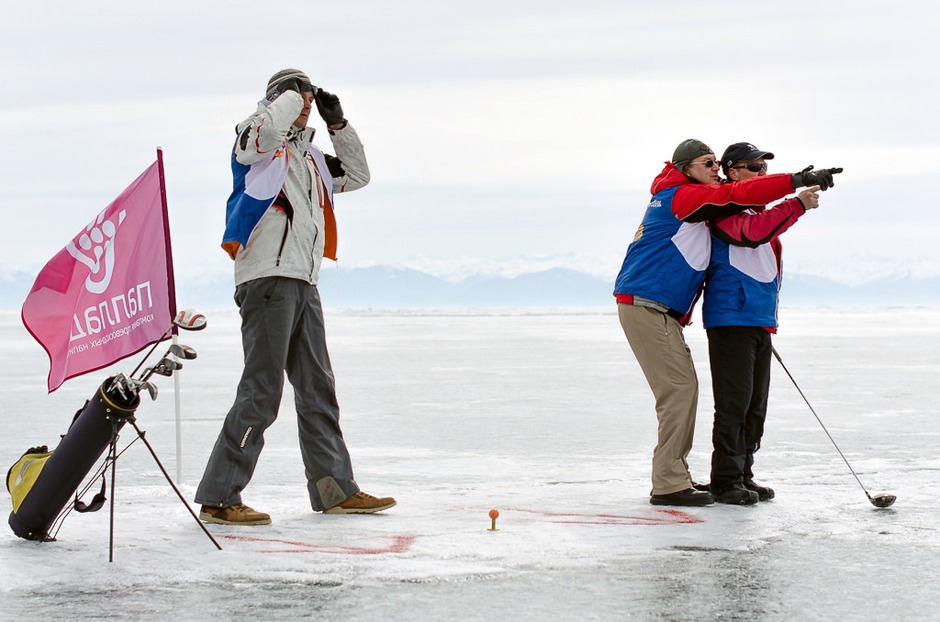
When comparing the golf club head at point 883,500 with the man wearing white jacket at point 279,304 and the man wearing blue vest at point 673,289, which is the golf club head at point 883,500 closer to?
the man wearing blue vest at point 673,289

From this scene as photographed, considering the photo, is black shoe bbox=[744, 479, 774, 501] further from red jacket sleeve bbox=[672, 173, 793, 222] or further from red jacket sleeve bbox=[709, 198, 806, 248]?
red jacket sleeve bbox=[672, 173, 793, 222]

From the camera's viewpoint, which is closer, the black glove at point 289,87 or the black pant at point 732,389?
the black glove at point 289,87

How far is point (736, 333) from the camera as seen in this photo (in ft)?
18.2

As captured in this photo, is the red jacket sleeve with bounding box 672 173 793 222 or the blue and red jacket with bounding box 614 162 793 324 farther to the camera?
the blue and red jacket with bounding box 614 162 793 324

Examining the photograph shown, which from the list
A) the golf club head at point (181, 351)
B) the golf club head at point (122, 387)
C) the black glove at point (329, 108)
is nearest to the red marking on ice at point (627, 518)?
the golf club head at point (181, 351)

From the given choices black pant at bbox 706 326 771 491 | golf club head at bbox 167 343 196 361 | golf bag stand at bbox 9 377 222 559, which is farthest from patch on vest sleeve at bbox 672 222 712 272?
golf bag stand at bbox 9 377 222 559

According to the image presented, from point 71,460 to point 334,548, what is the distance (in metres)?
1.03

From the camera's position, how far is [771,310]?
562 centimetres

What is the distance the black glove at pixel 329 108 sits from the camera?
530cm

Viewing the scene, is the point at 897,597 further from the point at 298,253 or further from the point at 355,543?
the point at 298,253

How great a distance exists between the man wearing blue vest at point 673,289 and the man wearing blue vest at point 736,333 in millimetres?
80

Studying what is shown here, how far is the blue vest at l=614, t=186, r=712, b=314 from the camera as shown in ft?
18.1

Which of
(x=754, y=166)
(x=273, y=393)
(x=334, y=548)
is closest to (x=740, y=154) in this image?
(x=754, y=166)

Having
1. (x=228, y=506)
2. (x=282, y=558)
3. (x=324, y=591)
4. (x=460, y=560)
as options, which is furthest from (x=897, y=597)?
(x=228, y=506)
